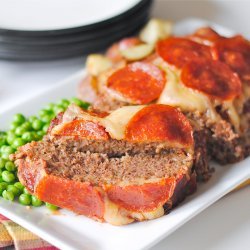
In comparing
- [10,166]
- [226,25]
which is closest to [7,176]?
[10,166]

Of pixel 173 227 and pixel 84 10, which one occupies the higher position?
pixel 84 10

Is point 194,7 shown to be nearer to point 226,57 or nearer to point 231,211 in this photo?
point 226,57

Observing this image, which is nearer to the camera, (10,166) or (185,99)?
(10,166)

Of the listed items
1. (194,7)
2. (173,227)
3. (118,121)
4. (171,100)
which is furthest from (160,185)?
(194,7)

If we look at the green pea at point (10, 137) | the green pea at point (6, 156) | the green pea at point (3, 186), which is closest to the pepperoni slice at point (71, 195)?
the green pea at point (3, 186)

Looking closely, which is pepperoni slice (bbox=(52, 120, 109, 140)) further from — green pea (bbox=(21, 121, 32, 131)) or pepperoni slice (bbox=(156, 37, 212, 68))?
pepperoni slice (bbox=(156, 37, 212, 68))

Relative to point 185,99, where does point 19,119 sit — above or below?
below

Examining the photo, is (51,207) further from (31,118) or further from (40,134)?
(31,118)

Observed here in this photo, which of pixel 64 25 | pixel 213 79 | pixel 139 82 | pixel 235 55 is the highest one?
pixel 235 55
